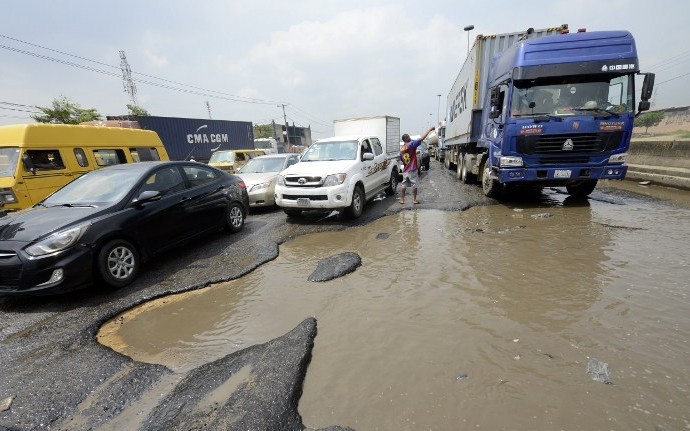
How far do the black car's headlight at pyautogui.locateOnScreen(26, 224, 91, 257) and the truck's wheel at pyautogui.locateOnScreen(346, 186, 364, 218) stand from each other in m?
4.43

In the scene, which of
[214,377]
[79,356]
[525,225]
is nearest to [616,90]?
[525,225]

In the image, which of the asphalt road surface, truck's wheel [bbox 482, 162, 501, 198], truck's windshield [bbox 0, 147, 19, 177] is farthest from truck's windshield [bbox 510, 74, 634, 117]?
truck's windshield [bbox 0, 147, 19, 177]

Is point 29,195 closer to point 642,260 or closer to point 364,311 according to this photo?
point 364,311

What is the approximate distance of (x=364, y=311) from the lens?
11.1 feet

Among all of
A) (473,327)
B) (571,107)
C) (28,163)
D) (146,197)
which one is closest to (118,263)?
(146,197)

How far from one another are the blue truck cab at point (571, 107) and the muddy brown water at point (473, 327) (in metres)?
1.61

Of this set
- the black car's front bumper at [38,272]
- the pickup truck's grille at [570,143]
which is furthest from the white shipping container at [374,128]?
the black car's front bumper at [38,272]

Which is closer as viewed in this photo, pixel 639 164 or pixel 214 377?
pixel 214 377

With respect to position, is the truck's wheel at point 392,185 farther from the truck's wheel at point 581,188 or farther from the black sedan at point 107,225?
the black sedan at point 107,225

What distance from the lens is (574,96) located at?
6453 mm

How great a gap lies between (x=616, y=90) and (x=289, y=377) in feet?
25.7

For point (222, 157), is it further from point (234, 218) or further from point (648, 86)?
point (648, 86)

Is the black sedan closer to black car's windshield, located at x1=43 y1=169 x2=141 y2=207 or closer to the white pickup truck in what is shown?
black car's windshield, located at x1=43 y1=169 x2=141 y2=207

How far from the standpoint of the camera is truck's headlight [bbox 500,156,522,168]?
22.0 feet
